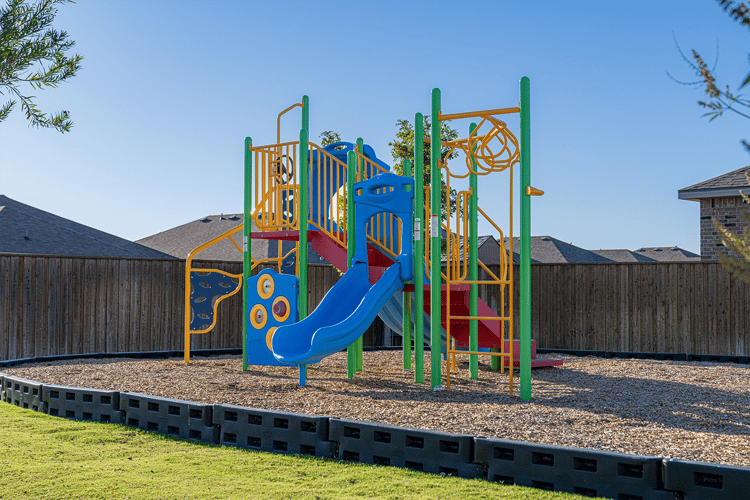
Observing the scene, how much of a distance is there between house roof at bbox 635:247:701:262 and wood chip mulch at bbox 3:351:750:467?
1021 inches

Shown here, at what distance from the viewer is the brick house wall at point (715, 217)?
1349cm

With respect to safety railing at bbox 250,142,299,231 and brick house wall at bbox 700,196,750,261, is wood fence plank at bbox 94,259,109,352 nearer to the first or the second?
safety railing at bbox 250,142,299,231

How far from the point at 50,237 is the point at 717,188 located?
16.7 meters

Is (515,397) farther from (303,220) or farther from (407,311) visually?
(303,220)

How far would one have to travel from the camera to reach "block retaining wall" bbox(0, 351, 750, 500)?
11.8 ft

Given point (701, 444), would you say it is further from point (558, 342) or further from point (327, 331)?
point (558, 342)

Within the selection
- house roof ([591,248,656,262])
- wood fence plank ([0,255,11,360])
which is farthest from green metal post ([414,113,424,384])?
house roof ([591,248,656,262])

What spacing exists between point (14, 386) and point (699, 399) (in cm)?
704

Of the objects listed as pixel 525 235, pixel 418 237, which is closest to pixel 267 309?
pixel 418 237

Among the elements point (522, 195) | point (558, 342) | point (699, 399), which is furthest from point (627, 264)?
point (522, 195)

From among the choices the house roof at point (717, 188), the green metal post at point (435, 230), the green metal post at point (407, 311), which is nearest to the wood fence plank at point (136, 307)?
the green metal post at point (407, 311)

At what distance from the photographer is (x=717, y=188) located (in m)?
13.5

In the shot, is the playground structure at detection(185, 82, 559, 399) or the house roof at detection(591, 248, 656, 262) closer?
the playground structure at detection(185, 82, 559, 399)

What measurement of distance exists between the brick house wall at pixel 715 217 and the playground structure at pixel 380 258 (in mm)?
6717
